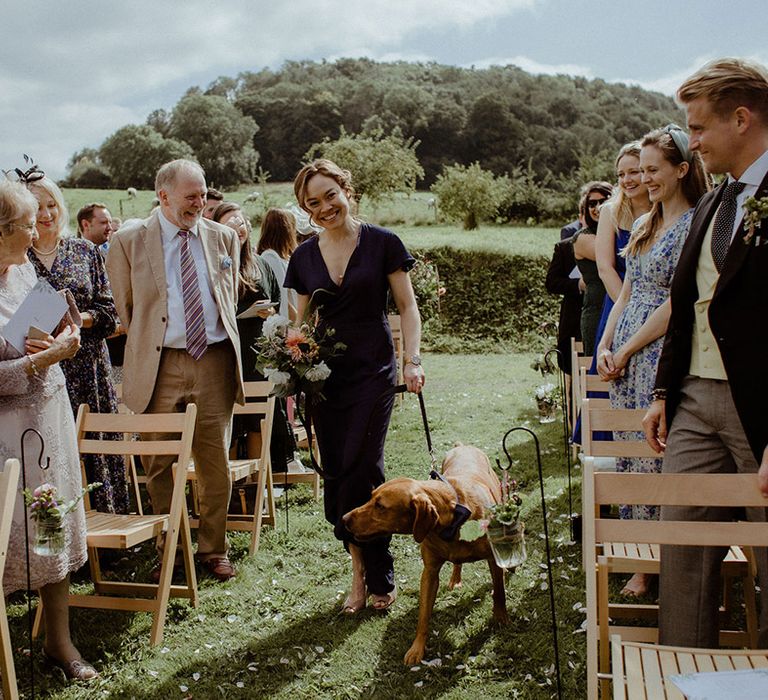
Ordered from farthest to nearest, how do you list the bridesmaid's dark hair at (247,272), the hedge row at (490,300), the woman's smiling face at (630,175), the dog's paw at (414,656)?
the hedge row at (490,300)
the bridesmaid's dark hair at (247,272)
the woman's smiling face at (630,175)
the dog's paw at (414,656)

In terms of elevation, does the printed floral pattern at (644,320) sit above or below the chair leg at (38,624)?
above

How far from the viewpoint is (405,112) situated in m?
64.2

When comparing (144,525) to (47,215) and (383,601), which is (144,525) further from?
(47,215)

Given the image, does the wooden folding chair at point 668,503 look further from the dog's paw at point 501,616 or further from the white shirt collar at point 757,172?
the dog's paw at point 501,616

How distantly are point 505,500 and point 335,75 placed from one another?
7869cm

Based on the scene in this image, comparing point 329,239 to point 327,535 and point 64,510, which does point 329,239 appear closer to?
point 64,510

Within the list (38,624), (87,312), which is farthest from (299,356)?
(38,624)

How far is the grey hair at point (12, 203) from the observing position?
3361 mm

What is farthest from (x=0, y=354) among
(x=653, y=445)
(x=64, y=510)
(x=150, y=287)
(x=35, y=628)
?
(x=653, y=445)

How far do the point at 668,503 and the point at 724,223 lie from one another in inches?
39.4

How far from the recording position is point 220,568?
4.87 m

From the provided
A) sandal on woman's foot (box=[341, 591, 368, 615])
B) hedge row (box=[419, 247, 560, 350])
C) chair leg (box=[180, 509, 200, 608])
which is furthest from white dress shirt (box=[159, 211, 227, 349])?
hedge row (box=[419, 247, 560, 350])

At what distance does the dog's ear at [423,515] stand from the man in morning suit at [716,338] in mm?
1101

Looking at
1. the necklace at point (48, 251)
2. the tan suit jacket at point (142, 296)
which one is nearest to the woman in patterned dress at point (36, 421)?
the tan suit jacket at point (142, 296)
